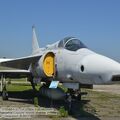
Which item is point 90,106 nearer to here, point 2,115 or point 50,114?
point 50,114

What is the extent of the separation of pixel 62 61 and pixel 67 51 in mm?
394

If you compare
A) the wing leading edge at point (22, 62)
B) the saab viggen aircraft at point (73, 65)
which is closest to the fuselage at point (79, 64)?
the saab viggen aircraft at point (73, 65)

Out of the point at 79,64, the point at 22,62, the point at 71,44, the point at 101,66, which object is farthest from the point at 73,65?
the point at 22,62

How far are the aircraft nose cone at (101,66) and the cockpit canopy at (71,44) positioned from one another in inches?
63.1

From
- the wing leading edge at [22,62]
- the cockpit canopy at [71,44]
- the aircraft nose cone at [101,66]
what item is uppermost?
the cockpit canopy at [71,44]

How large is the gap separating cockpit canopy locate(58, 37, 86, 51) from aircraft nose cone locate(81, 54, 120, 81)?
1602mm

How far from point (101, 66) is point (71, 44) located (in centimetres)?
313

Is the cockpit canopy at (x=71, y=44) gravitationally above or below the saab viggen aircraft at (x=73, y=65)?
above

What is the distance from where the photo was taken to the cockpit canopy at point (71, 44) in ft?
41.1

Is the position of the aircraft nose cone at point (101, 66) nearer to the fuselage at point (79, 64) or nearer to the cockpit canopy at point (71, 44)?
the fuselage at point (79, 64)

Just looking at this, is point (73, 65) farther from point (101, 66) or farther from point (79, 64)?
point (101, 66)

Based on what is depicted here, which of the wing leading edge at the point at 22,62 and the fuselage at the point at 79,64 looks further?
the wing leading edge at the point at 22,62

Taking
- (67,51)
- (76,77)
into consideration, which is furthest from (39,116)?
(67,51)

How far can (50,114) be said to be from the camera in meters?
12.1
